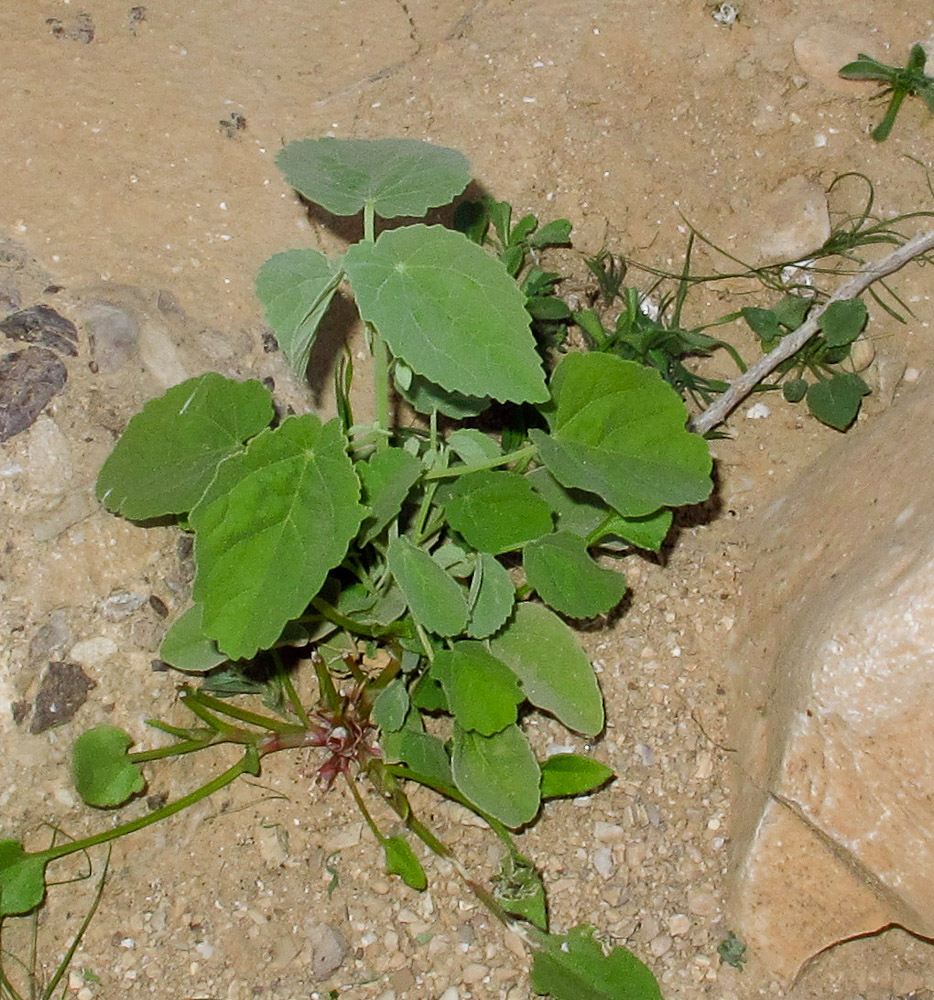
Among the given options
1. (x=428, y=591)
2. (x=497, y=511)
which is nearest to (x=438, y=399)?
(x=497, y=511)

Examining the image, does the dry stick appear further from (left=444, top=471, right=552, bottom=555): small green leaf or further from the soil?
(left=444, top=471, right=552, bottom=555): small green leaf

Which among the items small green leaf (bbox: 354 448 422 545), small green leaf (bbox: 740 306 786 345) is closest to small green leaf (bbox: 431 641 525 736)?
small green leaf (bbox: 354 448 422 545)

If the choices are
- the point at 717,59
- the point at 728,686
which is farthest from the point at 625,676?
the point at 717,59

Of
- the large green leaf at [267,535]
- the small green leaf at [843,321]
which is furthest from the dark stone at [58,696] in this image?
the small green leaf at [843,321]

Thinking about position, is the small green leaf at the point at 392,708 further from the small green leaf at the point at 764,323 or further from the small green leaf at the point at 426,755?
the small green leaf at the point at 764,323

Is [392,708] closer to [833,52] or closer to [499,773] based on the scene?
[499,773]

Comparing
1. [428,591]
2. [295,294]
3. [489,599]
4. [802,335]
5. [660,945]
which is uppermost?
[295,294]

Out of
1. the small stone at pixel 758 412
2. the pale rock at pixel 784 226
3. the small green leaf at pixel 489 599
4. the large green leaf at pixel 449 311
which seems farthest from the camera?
the pale rock at pixel 784 226
